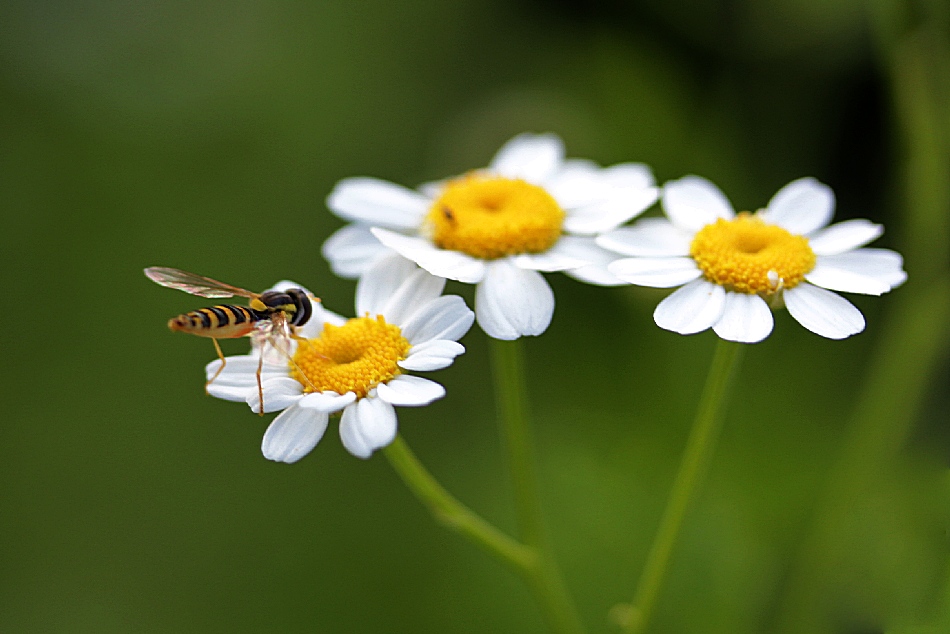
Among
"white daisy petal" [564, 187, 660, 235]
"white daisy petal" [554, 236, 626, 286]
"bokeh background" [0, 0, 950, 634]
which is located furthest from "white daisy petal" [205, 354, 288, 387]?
"bokeh background" [0, 0, 950, 634]

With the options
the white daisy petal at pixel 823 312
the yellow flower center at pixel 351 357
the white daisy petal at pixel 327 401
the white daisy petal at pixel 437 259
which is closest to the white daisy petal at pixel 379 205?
the white daisy petal at pixel 437 259

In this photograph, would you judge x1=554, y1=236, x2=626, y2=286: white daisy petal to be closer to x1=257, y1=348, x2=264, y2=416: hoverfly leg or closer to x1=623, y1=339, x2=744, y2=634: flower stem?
x1=623, y1=339, x2=744, y2=634: flower stem

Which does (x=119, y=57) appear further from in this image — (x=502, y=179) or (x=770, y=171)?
(x=770, y=171)

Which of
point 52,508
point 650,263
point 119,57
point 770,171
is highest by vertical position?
point 770,171

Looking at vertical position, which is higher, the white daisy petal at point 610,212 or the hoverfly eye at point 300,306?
the white daisy petal at point 610,212

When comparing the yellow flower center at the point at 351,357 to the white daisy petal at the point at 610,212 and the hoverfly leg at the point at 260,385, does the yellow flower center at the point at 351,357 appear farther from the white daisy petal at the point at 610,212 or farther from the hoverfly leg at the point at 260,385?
the white daisy petal at the point at 610,212

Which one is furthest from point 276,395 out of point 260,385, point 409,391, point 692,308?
point 692,308

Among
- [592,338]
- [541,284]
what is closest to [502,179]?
[541,284]
